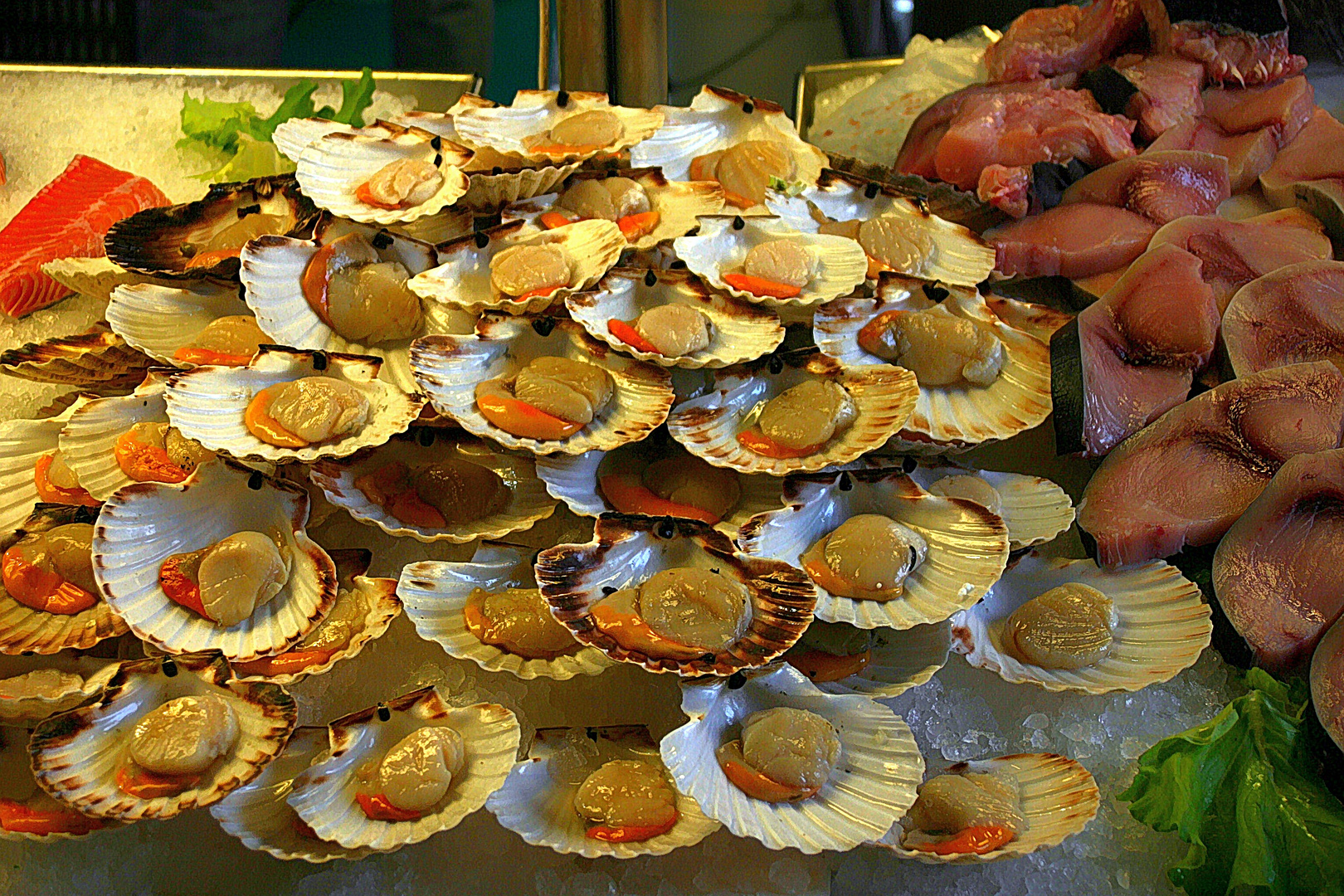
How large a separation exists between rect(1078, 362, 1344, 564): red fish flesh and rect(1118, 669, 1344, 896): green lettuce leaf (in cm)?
31

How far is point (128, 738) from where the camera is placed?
129 centimetres

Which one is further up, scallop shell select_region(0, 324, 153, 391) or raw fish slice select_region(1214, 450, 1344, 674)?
scallop shell select_region(0, 324, 153, 391)

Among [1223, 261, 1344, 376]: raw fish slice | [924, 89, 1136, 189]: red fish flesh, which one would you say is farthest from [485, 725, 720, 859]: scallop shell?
[924, 89, 1136, 189]: red fish flesh

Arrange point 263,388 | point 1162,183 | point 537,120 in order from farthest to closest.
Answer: point 1162,183
point 537,120
point 263,388

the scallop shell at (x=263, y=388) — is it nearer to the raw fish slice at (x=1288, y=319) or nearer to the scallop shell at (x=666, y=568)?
the scallop shell at (x=666, y=568)

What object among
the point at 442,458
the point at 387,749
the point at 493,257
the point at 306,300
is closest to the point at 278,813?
the point at 387,749

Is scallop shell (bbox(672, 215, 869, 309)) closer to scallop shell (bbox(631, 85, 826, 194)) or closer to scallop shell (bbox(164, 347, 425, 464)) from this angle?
scallop shell (bbox(631, 85, 826, 194))

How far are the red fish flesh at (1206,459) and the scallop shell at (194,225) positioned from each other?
5.05 ft

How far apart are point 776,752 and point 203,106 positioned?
224 centimetres

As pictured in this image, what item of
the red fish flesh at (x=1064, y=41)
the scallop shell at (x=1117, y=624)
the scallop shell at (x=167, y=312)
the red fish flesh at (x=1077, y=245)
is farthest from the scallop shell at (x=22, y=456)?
the red fish flesh at (x=1064, y=41)

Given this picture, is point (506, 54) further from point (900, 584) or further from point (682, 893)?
point (682, 893)

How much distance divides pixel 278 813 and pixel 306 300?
826mm

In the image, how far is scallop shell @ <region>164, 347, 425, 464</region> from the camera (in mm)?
1402

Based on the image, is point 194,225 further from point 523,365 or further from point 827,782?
point 827,782
